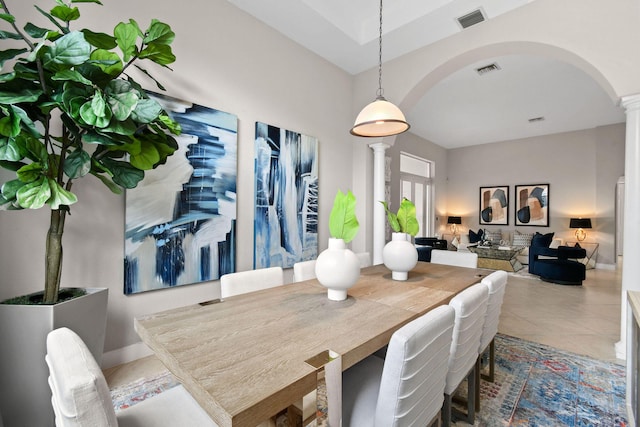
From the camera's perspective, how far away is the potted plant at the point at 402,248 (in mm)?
1944

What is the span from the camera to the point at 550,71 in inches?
159

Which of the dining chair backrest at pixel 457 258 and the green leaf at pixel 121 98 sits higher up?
the green leaf at pixel 121 98

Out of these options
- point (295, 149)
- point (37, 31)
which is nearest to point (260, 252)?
point (295, 149)

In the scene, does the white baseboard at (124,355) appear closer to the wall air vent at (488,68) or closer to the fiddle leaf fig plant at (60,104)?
the fiddle leaf fig plant at (60,104)

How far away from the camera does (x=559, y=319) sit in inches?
127

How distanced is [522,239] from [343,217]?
298 inches

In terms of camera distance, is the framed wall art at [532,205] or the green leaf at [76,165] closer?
the green leaf at [76,165]

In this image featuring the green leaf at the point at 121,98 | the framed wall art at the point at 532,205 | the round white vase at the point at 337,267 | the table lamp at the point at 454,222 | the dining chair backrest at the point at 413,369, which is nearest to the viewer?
the dining chair backrest at the point at 413,369

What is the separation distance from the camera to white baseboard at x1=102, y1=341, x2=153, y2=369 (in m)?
→ 2.05

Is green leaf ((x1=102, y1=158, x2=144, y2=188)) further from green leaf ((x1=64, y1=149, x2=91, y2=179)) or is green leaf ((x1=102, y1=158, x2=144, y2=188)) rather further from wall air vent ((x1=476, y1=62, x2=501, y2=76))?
wall air vent ((x1=476, y1=62, x2=501, y2=76))

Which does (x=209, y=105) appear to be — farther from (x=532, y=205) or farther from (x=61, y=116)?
(x=532, y=205)

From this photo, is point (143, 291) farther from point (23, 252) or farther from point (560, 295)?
point (560, 295)

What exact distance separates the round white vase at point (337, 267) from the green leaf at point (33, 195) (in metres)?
1.27

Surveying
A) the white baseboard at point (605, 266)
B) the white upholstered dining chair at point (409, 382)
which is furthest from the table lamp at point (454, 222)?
the white upholstered dining chair at point (409, 382)
